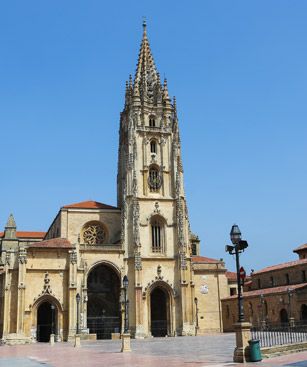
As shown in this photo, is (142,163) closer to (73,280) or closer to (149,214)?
(149,214)

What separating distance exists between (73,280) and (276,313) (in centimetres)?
2060

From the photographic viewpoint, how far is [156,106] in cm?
5881

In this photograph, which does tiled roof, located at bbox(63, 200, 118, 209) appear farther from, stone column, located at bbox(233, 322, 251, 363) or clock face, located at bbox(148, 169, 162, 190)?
stone column, located at bbox(233, 322, 251, 363)

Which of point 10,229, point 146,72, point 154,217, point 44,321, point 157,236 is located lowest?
point 44,321

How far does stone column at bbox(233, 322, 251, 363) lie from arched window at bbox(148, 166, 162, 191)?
3814cm

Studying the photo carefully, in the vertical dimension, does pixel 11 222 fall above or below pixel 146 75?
below

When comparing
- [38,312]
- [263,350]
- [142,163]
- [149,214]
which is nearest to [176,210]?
[149,214]

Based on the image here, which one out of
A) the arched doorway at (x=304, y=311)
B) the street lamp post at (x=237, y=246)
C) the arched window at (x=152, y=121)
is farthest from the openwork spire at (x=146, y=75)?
the street lamp post at (x=237, y=246)

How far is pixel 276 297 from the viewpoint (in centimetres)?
5056

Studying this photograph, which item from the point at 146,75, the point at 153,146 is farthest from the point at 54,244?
the point at 146,75

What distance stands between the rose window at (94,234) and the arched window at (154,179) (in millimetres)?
7351

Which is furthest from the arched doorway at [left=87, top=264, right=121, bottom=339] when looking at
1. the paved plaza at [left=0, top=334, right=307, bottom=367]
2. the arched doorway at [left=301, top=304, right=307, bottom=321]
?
the paved plaza at [left=0, top=334, right=307, bottom=367]

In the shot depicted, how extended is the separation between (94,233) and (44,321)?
427 inches

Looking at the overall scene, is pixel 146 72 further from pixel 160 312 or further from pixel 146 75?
pixel 160 312
